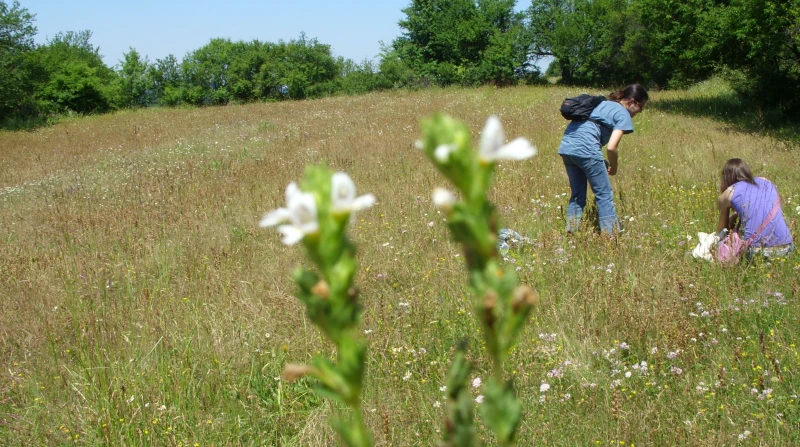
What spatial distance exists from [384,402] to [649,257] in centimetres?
269

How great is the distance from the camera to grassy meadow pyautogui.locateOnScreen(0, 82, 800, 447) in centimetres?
305

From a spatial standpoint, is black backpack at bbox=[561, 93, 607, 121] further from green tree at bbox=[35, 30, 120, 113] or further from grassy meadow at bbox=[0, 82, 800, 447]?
green tree at bbox=[35, 30, 120, 113]

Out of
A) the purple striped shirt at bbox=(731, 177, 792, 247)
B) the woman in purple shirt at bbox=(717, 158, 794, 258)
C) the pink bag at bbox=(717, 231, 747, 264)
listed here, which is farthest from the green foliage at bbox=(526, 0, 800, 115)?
the pink bag at bbox=(717, 231, 747, 264)

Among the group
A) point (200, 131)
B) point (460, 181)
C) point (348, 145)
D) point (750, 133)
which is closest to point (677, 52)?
point (750, 133)

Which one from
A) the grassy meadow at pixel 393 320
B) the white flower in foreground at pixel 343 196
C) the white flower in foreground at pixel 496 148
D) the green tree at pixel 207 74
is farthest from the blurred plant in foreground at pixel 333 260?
the green tree at pixel 207 74

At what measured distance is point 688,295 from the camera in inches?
159

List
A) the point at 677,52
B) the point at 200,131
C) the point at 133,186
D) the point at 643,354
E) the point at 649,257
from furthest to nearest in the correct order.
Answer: the point at 677,52 < the point at 200,131 < the point at 133,186 < the point at 649,257 < the point at 643,354

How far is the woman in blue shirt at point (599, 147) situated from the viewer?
18.7 ft

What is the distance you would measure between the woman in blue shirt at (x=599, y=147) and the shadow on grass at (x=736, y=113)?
5686 mm

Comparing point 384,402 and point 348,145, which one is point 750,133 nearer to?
point 348,145

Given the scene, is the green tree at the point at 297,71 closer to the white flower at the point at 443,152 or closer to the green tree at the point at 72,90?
the green tree at the point at 72,90

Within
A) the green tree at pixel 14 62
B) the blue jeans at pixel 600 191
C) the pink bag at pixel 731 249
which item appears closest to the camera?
the pink bag at pixel 731 249

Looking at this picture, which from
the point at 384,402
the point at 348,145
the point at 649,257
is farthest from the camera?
the point at 348,145

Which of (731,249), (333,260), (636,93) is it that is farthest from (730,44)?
(333,260)
